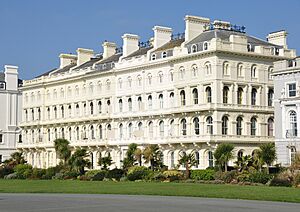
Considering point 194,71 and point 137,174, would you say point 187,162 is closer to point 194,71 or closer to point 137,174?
point 137,174

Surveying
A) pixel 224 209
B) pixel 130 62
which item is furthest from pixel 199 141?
pixel 224 209

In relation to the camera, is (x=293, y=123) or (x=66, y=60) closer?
(x=293, y=123)

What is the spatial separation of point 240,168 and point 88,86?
125 feet

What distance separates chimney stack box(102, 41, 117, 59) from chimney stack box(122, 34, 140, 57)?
732cm

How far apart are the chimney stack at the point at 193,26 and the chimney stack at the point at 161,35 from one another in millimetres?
6388

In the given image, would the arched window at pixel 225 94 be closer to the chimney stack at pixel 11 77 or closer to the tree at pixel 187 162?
the tree at pixel 187 162

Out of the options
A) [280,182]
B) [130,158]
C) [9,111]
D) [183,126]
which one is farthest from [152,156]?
[9,111]

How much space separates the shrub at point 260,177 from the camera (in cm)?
5284

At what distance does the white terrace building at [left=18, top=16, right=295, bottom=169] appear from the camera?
73125 millimetres

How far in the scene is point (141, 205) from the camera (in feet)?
108

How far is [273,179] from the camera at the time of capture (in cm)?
5122

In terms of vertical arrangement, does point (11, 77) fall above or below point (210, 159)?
above

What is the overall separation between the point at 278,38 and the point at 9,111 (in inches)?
2131

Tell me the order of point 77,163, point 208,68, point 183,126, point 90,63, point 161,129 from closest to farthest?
point 208,68
point 77,163
point 183,126
point 161,129
point 90,63
